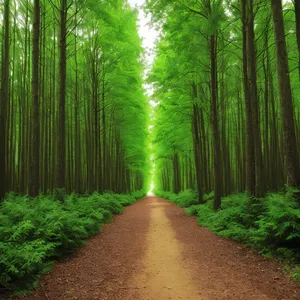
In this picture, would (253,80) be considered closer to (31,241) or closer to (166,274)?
(166,274)

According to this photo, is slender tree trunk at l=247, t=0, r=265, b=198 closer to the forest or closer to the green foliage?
the forest

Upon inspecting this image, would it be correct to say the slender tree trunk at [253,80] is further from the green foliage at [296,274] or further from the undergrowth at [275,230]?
the green foliage at [296,274]

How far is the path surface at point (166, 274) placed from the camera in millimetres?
3961

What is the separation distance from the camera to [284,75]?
261 inches

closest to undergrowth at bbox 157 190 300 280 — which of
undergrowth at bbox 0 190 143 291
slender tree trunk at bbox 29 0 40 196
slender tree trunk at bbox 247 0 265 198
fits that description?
slender tree trunk at bbox 247 0 265 198

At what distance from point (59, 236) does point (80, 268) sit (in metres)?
0.92

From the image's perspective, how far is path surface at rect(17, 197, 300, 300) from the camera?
13.0ft

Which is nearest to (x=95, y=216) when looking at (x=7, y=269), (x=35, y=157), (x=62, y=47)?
(x=35, y=157)

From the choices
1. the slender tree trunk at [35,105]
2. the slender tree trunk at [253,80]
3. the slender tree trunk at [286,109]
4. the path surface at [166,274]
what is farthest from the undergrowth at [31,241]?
the slender tree trunk at [253,80]

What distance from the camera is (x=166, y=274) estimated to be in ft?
16.1

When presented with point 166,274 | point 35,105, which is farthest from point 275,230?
point 35,105

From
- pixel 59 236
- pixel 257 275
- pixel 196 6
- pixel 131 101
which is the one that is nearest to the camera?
pixel 257 275

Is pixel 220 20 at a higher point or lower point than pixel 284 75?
higher

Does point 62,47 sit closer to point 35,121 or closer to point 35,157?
point 35,121
